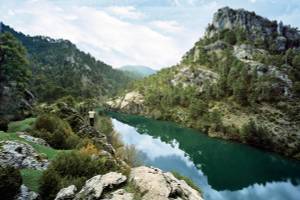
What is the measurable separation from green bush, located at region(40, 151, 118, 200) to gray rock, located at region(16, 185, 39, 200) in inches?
34.7

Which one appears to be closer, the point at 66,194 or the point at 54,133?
the point at 66,194

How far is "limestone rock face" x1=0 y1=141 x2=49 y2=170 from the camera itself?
2267cm

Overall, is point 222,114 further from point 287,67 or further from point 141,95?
point 141,95

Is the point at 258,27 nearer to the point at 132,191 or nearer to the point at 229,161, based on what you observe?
the point at 229,161

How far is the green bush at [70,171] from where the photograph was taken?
20.4 meters

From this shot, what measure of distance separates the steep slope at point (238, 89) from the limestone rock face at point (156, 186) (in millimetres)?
83696

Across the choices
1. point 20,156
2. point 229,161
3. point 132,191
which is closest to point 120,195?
point 132,191

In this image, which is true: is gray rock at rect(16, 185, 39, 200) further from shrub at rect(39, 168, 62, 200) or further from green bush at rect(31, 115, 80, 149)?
green bush at rect(31, 115, 80, 149)

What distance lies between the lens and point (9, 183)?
1825 centimetres

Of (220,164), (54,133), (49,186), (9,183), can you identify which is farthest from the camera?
(220,164)

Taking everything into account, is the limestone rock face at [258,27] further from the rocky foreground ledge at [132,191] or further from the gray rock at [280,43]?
the rocky foreground ledge at [132,191]

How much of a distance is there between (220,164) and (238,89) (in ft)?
174

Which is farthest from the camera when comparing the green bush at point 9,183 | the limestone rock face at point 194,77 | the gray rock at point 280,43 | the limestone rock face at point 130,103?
the gray rock at point 280,43

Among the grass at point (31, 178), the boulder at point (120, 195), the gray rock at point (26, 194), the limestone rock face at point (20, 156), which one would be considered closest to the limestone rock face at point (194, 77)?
the limestone rock face at point (20, 156)
